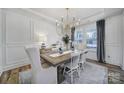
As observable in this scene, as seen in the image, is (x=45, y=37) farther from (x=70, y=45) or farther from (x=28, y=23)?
(x=70, y=45)

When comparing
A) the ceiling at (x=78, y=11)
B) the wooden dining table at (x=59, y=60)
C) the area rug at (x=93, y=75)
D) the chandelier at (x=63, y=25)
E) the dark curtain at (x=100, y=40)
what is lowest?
the area rug at (x=93, y=75)

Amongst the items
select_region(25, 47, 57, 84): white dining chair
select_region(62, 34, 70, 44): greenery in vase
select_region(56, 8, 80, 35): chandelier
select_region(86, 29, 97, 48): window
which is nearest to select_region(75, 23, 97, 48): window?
select_region(86, 29, 97, 48): window

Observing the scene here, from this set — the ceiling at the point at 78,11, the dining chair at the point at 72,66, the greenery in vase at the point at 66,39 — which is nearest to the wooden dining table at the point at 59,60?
the dining chair at the point at 72,66

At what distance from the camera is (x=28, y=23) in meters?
1.68

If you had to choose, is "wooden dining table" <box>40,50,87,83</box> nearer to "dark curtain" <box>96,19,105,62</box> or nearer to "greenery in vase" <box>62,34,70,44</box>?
"greenery in vase" <box>62,34,70,44</box>

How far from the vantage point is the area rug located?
1.32 m

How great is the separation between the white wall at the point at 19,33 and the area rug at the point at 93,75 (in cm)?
92

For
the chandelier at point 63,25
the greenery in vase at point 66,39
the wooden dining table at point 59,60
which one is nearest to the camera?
the wooden dining table at point 59,60

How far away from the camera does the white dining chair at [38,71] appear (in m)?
1.19

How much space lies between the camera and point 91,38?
4.54ft

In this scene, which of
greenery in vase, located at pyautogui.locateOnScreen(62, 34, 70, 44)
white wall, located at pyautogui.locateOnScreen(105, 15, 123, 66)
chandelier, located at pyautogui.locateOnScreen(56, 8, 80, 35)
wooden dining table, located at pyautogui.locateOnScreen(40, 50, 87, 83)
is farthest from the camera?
chandelier, located at pyautogui.locateOnScreen(56, 8, 80, 35)

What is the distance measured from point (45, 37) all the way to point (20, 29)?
557 mm

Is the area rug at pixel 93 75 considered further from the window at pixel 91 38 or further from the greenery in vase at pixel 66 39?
the greenery in vase at pixel 66 39

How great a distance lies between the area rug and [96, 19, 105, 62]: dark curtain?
0.19 meters
